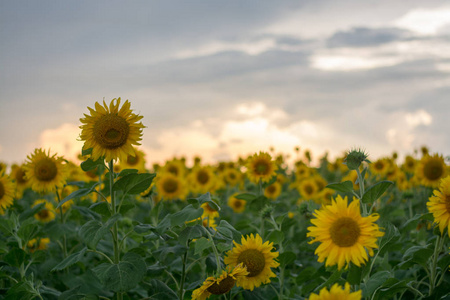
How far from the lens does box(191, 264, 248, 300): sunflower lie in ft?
8.78

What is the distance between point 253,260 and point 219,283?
394 mm

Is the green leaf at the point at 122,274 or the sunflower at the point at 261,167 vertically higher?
the sunflower at the point at 261,167

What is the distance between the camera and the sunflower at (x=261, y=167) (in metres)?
5.66

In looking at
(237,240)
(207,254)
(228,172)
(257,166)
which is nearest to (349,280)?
(237,240)

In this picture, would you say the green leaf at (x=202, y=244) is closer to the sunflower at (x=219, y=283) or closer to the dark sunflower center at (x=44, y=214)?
the sunflower at (x=219, y=283)

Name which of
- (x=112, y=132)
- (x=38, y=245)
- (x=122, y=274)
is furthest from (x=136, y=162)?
(x=122, y=274)

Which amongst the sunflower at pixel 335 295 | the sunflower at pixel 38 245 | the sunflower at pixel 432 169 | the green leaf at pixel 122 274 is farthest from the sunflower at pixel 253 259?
the sunflower at pixel 432 169

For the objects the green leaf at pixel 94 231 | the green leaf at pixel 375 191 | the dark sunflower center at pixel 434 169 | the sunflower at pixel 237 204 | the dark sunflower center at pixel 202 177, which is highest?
the dark sunflower center at pixel 202 177

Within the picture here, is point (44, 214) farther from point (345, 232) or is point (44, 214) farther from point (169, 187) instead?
point (345, 232)

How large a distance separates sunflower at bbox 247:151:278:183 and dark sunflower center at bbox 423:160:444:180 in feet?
7.02

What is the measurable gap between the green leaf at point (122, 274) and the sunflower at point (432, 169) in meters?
4.58

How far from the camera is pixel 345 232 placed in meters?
2.53

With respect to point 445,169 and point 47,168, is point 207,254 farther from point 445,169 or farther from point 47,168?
point 445,169

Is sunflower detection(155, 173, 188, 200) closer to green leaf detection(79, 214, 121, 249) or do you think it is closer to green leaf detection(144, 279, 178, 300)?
green leaf detection(144, 279, 178, 300)
